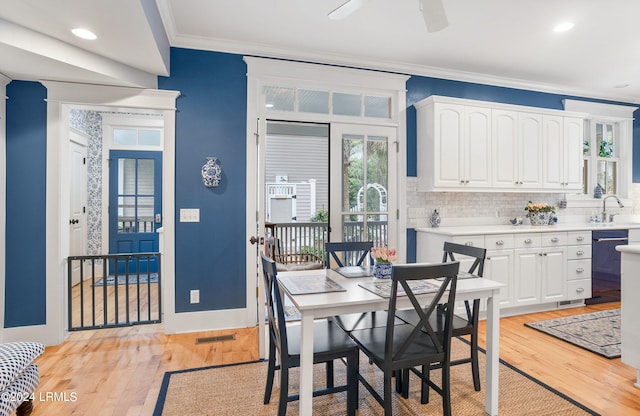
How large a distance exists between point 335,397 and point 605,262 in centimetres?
375

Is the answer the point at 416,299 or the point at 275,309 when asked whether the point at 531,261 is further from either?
the point at 275,309

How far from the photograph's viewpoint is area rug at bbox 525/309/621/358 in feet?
9.71

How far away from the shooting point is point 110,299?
170 inches

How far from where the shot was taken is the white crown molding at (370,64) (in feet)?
10.9

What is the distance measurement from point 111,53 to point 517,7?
323cm

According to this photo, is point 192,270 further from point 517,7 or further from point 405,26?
point 517,7

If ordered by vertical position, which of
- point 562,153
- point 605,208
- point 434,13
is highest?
point 434,13

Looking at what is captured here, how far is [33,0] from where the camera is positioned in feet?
6.48

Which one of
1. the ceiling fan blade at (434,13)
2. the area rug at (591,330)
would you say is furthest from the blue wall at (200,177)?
the area rug at (591,330)

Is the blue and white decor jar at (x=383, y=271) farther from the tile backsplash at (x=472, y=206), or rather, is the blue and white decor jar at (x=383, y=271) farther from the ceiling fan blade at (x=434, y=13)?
the tile backsplash at (x=472, y=206)

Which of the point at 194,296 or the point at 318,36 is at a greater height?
the point at 318,36

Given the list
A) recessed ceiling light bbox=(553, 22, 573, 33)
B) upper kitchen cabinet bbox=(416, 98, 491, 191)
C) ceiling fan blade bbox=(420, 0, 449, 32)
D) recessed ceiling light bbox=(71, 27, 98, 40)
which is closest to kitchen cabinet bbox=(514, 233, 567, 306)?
upper kitchen cabinet bbox=(416, 98, 491, 191)

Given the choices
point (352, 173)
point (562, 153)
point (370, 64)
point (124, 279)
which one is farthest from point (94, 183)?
point (562, 153)

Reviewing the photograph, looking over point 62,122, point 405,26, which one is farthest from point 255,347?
point 405,26
